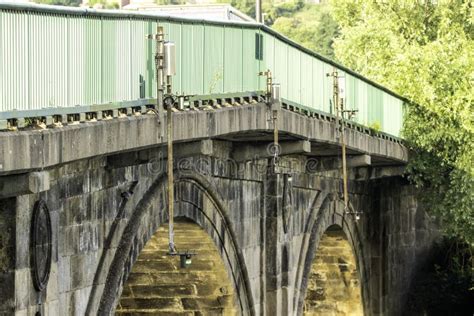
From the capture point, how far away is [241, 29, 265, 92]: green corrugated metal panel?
77.6 ft

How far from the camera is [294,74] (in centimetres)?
2677

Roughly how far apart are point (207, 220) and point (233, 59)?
9.05 ft

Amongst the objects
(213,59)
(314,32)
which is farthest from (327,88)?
(314,32)

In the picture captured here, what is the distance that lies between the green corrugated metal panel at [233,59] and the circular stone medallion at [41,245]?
6.27 meters

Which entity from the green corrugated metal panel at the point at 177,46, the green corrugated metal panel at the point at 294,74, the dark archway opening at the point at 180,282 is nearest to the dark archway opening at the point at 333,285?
the green corrugated metal panel at the point at 294,74

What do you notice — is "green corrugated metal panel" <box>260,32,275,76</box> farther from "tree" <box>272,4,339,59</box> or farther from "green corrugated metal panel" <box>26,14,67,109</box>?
"tree" <box>272,4,339,59</box>

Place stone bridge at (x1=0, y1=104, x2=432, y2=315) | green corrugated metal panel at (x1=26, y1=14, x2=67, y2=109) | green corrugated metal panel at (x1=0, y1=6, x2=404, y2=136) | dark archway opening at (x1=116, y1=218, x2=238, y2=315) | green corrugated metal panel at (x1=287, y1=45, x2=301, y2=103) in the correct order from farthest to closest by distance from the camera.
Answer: green corrugated metal panel at (x1=287, y1=45, x2=301, y2=103), dark archway opening at (x1=116, y1=218, x2=238, y2=315), stone bridge at (x1=0, y1=104, x2=432, y2=315), green corrugated metal panel at (x1=26, y1=14, x2=67, y2=109), green corrugated metal panel at (x1=0, y1=6, x2=404, y2=136)

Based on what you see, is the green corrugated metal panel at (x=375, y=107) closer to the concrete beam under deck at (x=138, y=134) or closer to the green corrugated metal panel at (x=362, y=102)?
the green corrugated metal panel at (x=362, y=102)

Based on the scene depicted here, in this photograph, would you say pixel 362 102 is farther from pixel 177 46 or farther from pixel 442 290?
pixel 177 46

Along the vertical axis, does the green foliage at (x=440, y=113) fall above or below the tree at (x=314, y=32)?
below

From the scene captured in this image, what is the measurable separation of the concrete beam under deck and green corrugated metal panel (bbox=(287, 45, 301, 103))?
0.50 metres

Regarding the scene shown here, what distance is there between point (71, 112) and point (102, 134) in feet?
1.61

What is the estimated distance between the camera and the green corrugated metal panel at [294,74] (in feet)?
86.8

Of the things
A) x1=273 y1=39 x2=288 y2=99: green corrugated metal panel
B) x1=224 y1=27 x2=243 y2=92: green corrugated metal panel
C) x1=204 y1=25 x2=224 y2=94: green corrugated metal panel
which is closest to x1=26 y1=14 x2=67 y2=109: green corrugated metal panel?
x1=204 y1=25 x2=224 y2=94: green corrugated metal panel
